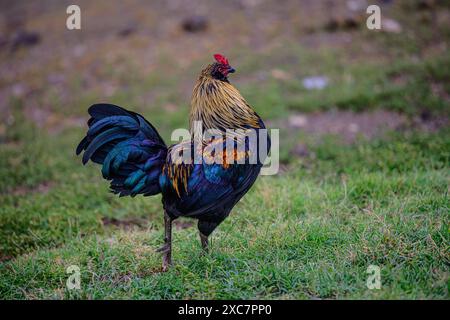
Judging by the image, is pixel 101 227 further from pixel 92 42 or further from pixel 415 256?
pixel 92 42

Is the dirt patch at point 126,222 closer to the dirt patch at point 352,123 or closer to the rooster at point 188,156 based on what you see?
the rooster at point 188,156

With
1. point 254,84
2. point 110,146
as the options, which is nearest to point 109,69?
point 254,84

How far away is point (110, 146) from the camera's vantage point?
4051mm

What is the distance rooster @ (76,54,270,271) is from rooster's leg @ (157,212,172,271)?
2 centimetres

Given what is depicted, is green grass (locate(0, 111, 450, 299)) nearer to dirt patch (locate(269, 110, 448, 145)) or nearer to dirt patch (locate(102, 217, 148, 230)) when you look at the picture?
dirt patch (locate(102, 217, 148, 230))

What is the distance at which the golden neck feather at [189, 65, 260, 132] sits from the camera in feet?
13.6

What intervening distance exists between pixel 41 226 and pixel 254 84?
4.83m

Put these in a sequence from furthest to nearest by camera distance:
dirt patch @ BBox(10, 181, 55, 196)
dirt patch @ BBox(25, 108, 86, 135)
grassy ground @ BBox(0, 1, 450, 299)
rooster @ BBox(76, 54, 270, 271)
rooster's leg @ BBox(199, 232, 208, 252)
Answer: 1. dirt patch @ BBox(25, 108, 86, 135)
2. dirt patch @ BBox(10, 181, 55, 196)
3. rooster's leg @ BBox(199, 232, 208, 252)
4. grassy ground @ BBox(0, 1, 450, 299)
5. rooster @ BBox(76, 54, 270, 271)

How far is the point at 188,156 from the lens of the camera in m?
4.02

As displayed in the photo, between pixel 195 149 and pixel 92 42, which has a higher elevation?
pixel 92 42

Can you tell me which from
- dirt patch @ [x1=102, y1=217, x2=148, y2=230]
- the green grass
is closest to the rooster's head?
the green grass

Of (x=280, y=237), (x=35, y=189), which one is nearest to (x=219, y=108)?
(x=280, y=237)

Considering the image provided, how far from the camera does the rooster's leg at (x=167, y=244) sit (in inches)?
167
